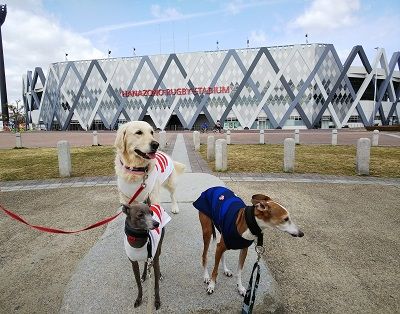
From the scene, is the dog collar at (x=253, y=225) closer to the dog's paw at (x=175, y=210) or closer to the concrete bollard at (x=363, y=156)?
the dog's paw at (x=175, y=210)

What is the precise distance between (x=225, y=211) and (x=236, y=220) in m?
0.18

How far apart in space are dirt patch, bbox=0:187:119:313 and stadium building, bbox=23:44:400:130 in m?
49.3

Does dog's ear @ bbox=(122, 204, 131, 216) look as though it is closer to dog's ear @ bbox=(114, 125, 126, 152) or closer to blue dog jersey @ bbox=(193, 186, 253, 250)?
blue dog jersey @ bbox=(193, 186, 253, 250)

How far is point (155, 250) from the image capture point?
9.37 ft

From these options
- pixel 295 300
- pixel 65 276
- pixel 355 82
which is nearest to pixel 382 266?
pixel 295 300

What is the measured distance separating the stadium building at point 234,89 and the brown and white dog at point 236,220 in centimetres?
5231

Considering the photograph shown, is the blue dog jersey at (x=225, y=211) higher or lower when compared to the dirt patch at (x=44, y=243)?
higher

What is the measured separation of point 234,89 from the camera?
54500mm

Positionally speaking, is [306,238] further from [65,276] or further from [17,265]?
[17,265]

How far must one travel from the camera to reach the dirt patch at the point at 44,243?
331 cm

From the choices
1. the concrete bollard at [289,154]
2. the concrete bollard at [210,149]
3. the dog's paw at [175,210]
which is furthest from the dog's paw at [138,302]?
the concrete bollard at [210,149]

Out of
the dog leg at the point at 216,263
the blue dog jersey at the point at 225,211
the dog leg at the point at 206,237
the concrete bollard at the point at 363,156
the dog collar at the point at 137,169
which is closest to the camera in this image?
the blue dog jersey at the point at 225,211

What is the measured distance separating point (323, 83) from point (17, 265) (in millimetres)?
57101

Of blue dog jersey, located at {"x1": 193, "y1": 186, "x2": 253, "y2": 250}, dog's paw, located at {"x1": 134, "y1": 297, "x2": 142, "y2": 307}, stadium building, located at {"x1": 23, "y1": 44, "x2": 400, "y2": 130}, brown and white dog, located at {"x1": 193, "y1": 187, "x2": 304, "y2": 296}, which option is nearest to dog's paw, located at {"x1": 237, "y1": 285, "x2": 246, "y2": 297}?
brown and white dog, located at {"x1": 193, "y1": 187, "x2": 304, "y2": 296}
